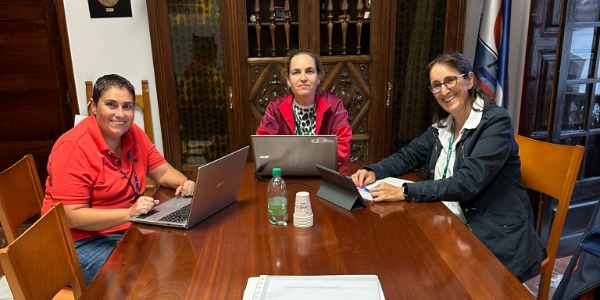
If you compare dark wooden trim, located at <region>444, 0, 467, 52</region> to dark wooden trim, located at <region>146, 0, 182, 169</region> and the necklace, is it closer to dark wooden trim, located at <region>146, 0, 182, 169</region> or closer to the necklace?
the necklace

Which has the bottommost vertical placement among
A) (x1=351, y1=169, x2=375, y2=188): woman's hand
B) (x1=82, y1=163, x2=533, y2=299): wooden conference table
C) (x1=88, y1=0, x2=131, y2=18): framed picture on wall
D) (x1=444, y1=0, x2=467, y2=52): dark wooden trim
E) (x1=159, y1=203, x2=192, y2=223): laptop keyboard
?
(x1=82, y1=163, x2=533, y2=299): wooden conference table

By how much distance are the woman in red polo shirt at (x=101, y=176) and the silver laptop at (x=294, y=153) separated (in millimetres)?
322

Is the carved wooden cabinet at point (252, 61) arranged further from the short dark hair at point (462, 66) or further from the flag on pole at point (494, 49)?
the short dark hair at point (462, 66)

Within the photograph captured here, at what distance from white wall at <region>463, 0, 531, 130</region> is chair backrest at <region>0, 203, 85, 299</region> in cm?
278

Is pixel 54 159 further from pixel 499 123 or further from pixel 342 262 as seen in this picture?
pixel 499 123

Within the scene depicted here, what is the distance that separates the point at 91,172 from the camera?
160 centimetres

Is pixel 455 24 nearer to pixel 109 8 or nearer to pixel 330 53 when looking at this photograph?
pixel 330 53

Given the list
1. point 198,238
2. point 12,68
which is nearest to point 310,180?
point 198,238

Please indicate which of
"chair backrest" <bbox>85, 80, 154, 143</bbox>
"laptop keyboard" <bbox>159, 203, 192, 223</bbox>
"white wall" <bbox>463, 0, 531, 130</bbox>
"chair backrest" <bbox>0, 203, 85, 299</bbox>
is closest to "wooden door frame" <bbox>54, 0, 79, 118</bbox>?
"chair backrest" <bbox>85, 80, 154, 143</bbox>

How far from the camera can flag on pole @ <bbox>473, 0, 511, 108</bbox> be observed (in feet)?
8.91


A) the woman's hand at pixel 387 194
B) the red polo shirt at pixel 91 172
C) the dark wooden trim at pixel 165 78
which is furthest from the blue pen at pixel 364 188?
→ the dark wooden trim at pixel 165 78

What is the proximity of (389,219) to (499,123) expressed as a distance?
0.57 metres

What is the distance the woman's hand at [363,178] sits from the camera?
1.81m

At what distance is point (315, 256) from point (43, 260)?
0.72 m
